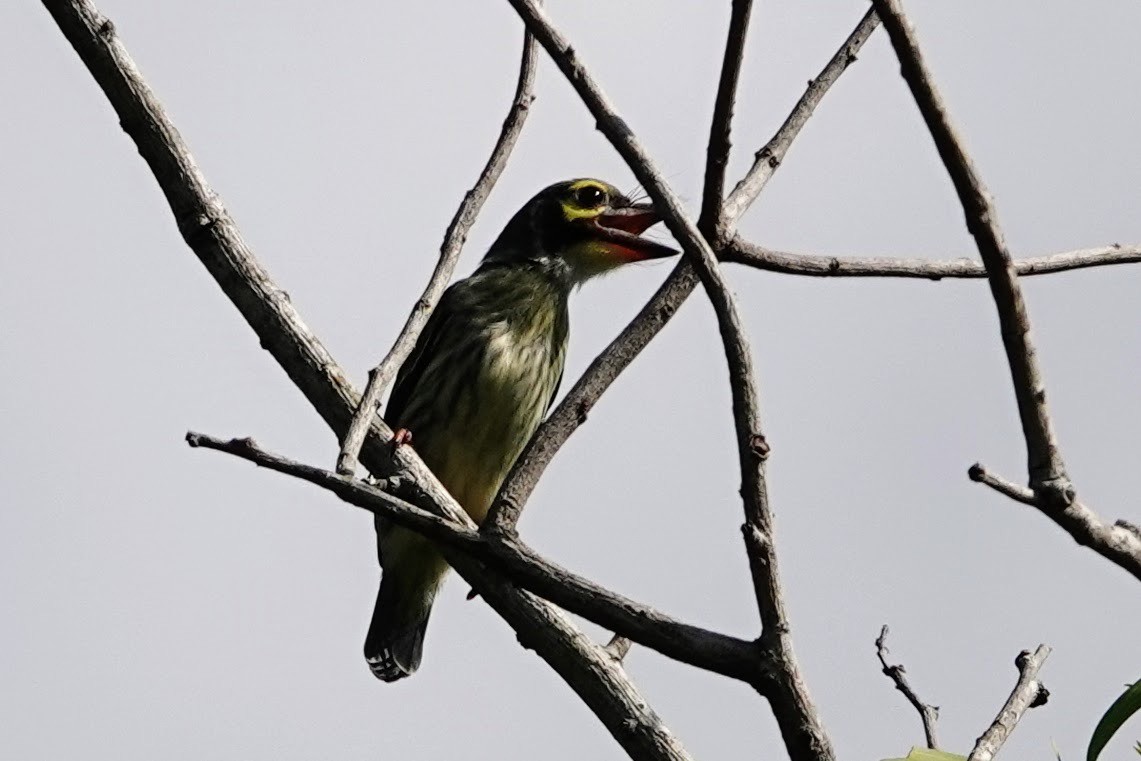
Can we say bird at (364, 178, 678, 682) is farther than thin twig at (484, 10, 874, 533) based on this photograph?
Yes

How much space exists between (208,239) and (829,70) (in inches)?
52.2

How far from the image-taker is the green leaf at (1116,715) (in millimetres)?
2053

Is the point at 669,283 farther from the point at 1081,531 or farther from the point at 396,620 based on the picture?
the point at 396,620

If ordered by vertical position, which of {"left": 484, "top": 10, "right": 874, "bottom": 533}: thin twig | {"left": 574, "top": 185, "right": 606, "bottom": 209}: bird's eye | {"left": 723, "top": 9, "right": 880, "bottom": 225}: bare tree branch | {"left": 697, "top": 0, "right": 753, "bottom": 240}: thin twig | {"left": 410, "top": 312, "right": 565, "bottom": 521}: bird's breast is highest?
{"left": 574, "top": 185, "right": 606, "bottom": 209}: bird's eye

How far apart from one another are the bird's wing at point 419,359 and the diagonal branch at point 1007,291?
3461 mm

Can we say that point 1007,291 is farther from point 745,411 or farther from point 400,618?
point 400,618

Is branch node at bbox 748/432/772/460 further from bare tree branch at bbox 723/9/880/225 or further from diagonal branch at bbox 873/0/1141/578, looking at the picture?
bare tree branch at bbox 723/9/880/225

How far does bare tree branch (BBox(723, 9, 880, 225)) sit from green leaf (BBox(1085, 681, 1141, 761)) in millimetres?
1105

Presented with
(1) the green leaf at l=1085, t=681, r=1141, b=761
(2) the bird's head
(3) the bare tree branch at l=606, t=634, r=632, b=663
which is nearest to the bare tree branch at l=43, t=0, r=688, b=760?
(3) the bare tree branch at l=606, t=634, r=632, b=663

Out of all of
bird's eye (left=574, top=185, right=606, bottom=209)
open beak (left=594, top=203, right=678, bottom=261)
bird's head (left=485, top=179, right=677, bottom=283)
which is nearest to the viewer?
open beak (left=594, top=203, right=678, bottom=261)

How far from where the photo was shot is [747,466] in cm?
220

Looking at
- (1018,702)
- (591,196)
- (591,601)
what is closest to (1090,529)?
(591,601)

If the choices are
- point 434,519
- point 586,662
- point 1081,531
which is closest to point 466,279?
point 586,662

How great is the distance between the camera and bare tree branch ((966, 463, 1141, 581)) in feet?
6.10
